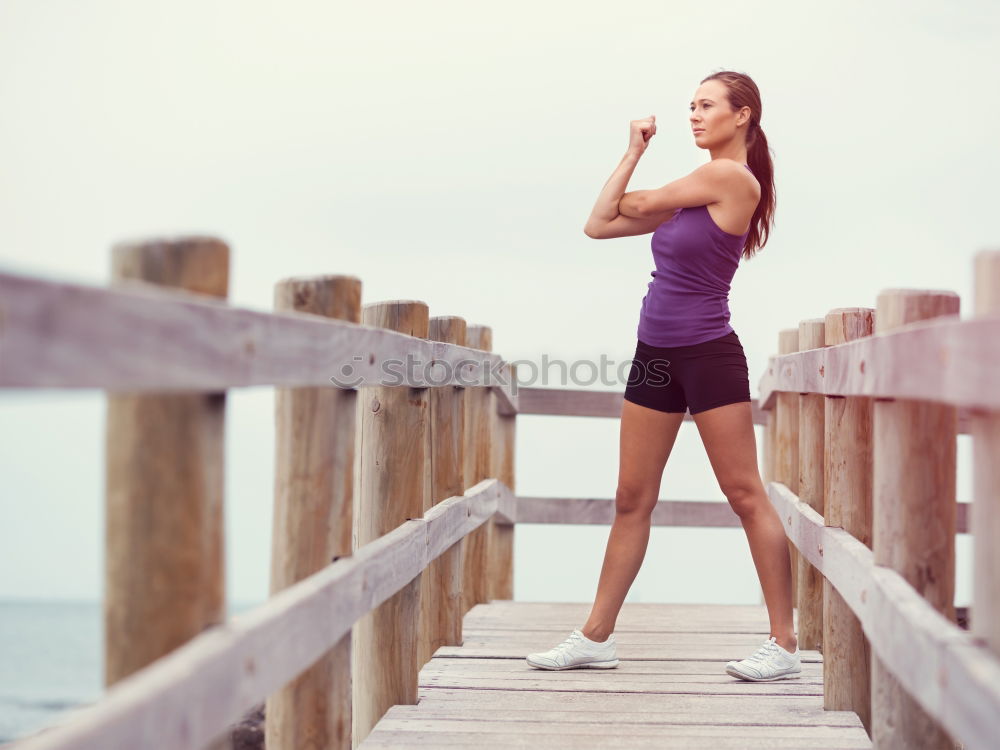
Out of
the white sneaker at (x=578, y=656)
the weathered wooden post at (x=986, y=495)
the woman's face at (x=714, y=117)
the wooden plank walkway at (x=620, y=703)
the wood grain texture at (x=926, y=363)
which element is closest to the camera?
the wood grain texture at (x=926, y=363)

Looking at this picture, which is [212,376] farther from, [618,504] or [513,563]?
[513,563]

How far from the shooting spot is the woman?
3.97m

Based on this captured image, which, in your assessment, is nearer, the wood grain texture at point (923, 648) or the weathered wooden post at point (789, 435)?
the wood grain texture at point (923, 648)

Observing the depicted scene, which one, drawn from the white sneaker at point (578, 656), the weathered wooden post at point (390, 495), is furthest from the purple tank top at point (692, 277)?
the white sneaker at point (578, 656)

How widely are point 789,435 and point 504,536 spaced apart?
215 cm

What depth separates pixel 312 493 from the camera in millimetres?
2762

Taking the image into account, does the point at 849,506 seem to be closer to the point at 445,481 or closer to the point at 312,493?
the point at 445,481

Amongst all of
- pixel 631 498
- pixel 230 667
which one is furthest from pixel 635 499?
pixel 230 667

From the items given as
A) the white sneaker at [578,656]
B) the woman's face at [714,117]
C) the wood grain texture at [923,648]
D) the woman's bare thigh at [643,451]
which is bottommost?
the white sneaker at [578,656]

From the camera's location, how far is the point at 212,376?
192 centimetres

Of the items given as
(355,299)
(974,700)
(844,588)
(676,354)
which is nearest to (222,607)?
(355,299)

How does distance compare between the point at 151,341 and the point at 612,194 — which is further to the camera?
the point at 612,194

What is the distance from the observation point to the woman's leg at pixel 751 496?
4.00 meters

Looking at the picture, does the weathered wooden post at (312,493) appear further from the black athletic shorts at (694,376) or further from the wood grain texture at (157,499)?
the black athletic shorts at (694,376)
